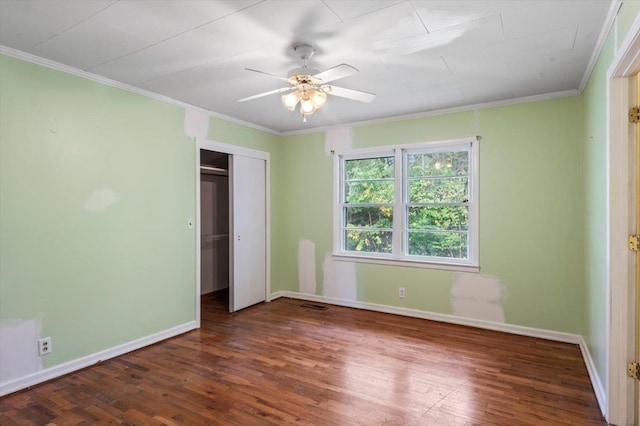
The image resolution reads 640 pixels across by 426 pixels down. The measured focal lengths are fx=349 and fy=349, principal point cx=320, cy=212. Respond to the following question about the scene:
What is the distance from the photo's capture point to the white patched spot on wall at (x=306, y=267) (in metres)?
5.09

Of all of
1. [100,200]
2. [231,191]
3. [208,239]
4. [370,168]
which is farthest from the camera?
[208,239]

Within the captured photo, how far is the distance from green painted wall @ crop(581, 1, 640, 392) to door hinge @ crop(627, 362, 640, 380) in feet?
0.62

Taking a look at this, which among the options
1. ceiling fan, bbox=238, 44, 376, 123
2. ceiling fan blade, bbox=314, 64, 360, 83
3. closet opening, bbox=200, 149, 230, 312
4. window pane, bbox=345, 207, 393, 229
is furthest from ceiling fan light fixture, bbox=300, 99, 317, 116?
closet opening, bbox=200, 149, 230, 312

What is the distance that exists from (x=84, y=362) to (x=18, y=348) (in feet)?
1.71

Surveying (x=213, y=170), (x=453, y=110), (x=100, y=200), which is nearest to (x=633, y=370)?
(x=453, y=110)

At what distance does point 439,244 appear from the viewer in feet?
13.9

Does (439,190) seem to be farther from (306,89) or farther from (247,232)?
(247,232)

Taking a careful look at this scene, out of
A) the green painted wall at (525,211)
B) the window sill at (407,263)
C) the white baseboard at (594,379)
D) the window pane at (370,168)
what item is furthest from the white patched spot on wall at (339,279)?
the white baseboard at (594,379)

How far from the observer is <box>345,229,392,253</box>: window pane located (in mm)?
4613

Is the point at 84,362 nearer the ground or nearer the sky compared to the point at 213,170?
nearer the ground

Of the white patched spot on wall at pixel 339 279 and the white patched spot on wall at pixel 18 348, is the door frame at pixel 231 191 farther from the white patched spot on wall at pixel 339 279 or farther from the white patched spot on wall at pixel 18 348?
the white patched spot on wall at pixel 18 348

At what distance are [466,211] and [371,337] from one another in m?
1.82

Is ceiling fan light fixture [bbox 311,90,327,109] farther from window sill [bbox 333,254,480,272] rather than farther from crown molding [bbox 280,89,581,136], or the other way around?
window sill [bbox 333,254,480,272]

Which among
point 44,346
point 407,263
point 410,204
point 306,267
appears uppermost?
point 410,204
